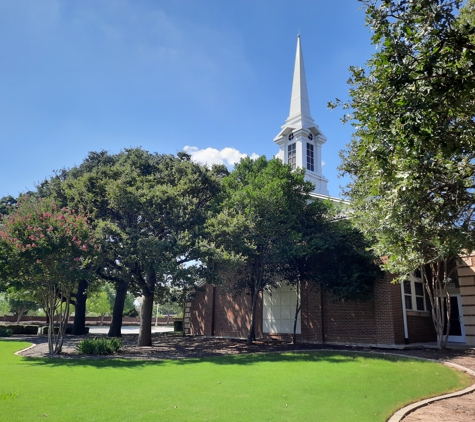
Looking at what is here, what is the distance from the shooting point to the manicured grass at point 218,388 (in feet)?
20.4

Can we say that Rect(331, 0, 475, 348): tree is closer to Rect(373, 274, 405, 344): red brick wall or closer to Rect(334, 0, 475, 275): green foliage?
Rect(334, 0, 475, 275): green foliage

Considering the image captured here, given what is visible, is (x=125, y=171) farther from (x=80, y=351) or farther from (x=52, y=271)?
(x=80, y=351)

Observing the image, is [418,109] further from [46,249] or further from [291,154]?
[291,154]

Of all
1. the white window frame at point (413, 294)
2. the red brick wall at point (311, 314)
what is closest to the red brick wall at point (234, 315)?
the red brick wall at point (311, 314)

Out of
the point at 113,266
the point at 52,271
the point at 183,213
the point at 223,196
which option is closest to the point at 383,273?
the point at 223,196

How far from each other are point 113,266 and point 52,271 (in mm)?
3824

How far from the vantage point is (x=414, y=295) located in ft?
59.5

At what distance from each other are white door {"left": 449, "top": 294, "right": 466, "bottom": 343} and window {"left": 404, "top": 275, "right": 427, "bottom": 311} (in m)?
1.40

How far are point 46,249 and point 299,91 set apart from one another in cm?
2711

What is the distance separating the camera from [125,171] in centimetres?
1736

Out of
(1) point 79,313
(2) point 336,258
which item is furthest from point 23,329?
(2) point 336,258

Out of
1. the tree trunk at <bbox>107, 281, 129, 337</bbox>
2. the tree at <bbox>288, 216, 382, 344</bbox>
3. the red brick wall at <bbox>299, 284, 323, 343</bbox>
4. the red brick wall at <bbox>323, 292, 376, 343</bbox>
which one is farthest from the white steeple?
the tree trunk at <bbox>107, 281, 129, 337</bbox>

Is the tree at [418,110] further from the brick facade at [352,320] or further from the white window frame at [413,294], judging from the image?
the white window frame at [413,294]

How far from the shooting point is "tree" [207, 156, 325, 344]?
15219 mm
